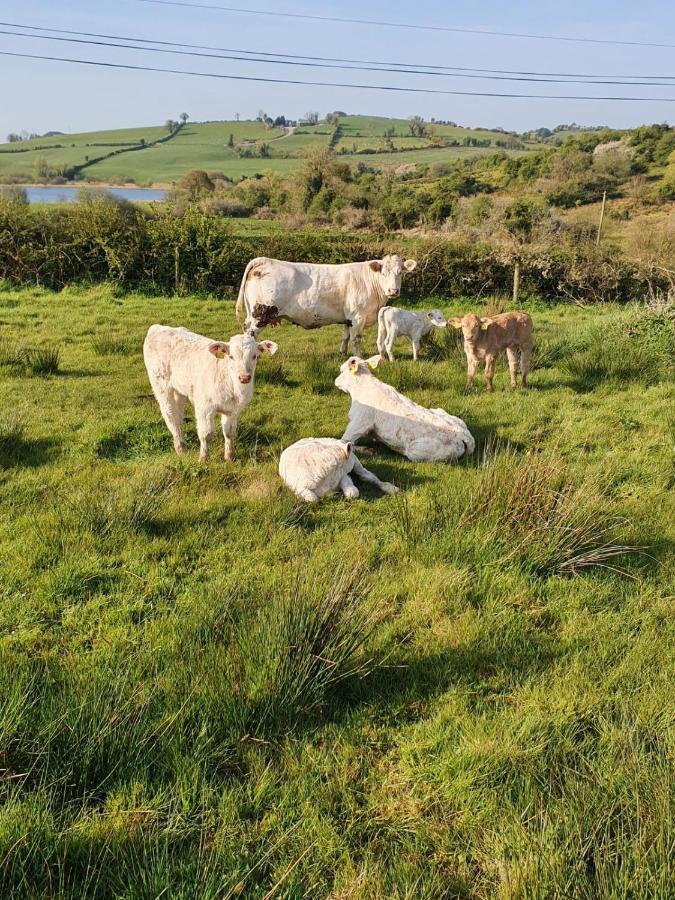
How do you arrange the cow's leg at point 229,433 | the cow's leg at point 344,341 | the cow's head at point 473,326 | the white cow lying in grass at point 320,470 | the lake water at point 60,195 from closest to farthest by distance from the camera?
the white cow lying in grass at point 320,470 < the cow's leg at point 229,433 < the cow's head at point 473,326 < the cow's leg at point 344,341 < the lake water at point 60,195

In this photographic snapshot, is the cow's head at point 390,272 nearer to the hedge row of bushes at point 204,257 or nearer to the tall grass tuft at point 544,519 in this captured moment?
the tall grass tuft at point 544,519

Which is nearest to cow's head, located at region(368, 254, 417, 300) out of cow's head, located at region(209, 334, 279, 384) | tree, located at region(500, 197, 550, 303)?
cow's head, located at region(209, 334, 279, 384)

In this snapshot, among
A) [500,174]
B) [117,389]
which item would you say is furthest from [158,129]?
[117,389]

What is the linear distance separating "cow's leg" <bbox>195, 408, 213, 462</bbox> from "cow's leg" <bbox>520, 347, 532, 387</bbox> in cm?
561

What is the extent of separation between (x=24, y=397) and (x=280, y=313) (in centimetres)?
486

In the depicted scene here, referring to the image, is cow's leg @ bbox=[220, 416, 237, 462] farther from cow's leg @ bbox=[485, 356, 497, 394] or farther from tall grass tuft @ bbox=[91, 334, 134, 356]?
tall grass tuft @ bbox=[91, 334, 134, 356]

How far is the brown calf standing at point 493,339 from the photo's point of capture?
8.68 m

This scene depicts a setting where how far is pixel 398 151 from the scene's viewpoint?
106500 millimetres

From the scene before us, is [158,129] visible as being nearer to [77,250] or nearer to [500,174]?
[500,174]

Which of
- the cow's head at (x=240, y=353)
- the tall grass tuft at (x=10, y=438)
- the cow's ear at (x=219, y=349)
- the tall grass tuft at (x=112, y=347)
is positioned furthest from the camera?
the tall grass tuft at (x=112, y=347)

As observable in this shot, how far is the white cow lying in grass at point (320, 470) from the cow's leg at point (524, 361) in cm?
460

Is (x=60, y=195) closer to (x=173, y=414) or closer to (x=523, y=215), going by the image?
(x=173, y=414)

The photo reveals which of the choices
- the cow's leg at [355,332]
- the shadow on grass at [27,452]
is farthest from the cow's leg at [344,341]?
the shadow on grass at [27,452]

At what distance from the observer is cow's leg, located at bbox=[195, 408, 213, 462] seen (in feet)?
20.6
